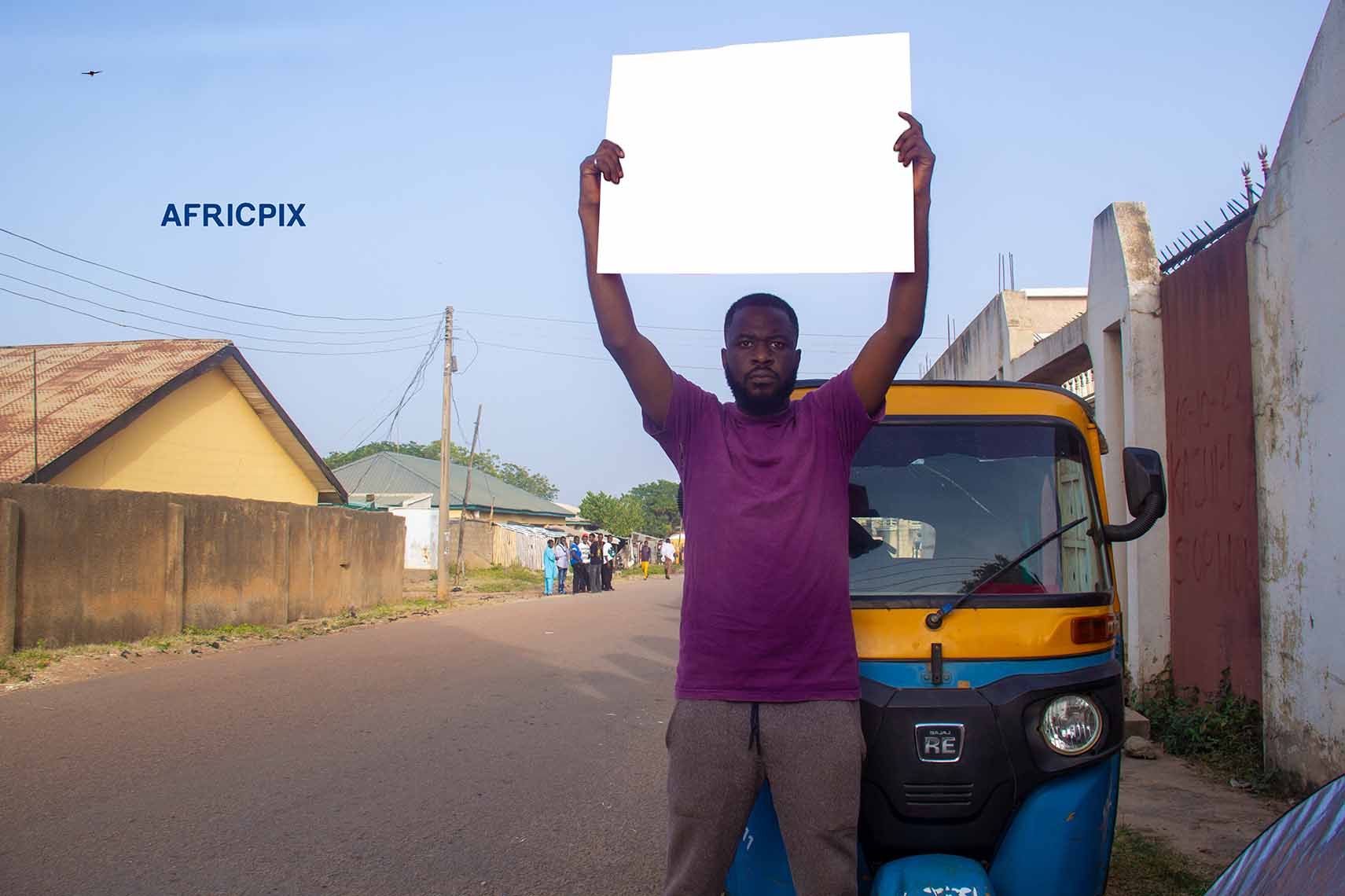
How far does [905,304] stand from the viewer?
2.49 metres

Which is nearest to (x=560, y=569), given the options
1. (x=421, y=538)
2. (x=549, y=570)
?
(x=549, y=570)

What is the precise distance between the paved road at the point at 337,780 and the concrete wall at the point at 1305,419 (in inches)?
134

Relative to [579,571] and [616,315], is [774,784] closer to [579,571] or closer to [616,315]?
[616,315]

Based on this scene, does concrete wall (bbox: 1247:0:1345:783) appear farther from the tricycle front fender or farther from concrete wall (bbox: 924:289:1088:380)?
concrete wall (bbox: 924:289:1088:380)

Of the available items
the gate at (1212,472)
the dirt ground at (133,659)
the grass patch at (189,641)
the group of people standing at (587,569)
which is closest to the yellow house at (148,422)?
the grass patch at (189,641)

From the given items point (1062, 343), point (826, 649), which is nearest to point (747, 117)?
point (826, 649)

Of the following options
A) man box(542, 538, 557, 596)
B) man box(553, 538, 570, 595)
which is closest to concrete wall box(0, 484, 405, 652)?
man box(542, 538, 557, 596)

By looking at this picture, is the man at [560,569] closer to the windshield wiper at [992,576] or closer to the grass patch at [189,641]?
the grass patch at [189,641]

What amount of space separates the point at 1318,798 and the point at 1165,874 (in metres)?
2.52

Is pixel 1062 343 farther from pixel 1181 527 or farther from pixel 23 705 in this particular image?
pixel 23 705

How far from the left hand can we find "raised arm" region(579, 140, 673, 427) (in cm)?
64

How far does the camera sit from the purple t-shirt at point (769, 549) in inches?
94.3

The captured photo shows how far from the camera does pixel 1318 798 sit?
230 cm

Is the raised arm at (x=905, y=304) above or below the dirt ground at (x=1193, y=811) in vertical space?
above
